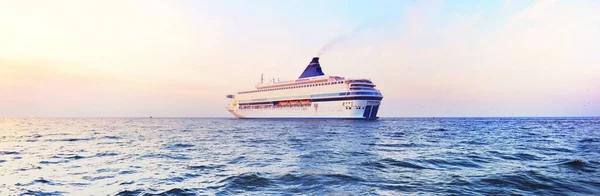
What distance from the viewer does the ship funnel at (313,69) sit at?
80.0m

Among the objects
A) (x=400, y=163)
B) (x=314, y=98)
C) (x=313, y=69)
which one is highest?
(x=313, y=69)

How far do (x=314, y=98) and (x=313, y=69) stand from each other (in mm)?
11939

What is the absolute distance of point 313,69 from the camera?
80.5 metres

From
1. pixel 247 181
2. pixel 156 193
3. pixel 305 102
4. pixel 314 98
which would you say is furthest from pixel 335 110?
pixel 156 193

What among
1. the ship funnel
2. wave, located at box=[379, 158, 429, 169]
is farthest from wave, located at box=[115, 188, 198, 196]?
the ship funnel

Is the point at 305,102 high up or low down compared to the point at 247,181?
up

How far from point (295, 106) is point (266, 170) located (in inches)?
2562

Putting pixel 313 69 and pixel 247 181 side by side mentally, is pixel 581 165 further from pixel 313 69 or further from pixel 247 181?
pixel 313 69

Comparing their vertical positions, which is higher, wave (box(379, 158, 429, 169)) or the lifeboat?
the lifeboat

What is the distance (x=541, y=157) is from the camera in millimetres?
13586

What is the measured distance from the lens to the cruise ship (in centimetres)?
6469

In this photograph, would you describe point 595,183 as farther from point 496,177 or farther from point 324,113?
point 324,113

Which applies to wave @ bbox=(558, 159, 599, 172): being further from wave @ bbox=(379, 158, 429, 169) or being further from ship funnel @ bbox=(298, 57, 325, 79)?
ship funnel @ bbox=(298, 57, 325, 79)

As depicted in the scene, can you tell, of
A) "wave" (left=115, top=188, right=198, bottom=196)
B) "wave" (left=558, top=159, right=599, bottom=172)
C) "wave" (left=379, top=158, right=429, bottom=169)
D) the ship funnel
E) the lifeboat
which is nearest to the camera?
"wave" (left=115, top=188, right=198, bottom=196)
